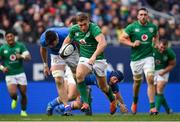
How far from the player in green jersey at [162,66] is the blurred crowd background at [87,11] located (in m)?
4.18

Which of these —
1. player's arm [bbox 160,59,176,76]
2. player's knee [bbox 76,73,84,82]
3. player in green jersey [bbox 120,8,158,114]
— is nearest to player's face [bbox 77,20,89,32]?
player's knee [bbox 76,73,84,82]

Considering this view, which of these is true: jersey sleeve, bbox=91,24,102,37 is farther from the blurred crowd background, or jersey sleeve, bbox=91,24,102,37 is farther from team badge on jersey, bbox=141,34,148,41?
A: the blurred crowd background

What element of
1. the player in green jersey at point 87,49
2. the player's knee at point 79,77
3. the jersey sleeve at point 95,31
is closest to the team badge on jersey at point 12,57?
the player in green jersey at point 87,49

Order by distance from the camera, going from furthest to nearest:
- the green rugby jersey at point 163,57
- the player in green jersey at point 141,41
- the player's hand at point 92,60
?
the green rugby jersey at point 163,57 < the player in green jersey at point 141,41 < the player's hand at point 92,60

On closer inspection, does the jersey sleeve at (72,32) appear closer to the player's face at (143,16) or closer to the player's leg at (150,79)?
the player's face at (143,16)

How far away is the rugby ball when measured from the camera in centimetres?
2125

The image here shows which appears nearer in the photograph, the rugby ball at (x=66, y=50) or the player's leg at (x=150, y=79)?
the rugby ball at (x=66, y=50)

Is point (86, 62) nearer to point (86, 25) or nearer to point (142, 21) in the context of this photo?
point (86, 25)

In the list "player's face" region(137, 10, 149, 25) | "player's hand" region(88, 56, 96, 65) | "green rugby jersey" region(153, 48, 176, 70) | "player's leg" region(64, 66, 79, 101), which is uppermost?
"player's face" region(137, 10, 149, 25)

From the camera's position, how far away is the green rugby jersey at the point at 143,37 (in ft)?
74.2

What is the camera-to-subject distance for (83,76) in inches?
813

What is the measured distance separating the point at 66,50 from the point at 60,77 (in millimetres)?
747

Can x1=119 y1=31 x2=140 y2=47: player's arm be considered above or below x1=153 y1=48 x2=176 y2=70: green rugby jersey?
above

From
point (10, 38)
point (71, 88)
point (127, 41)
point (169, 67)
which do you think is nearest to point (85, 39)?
point (127, 41)
